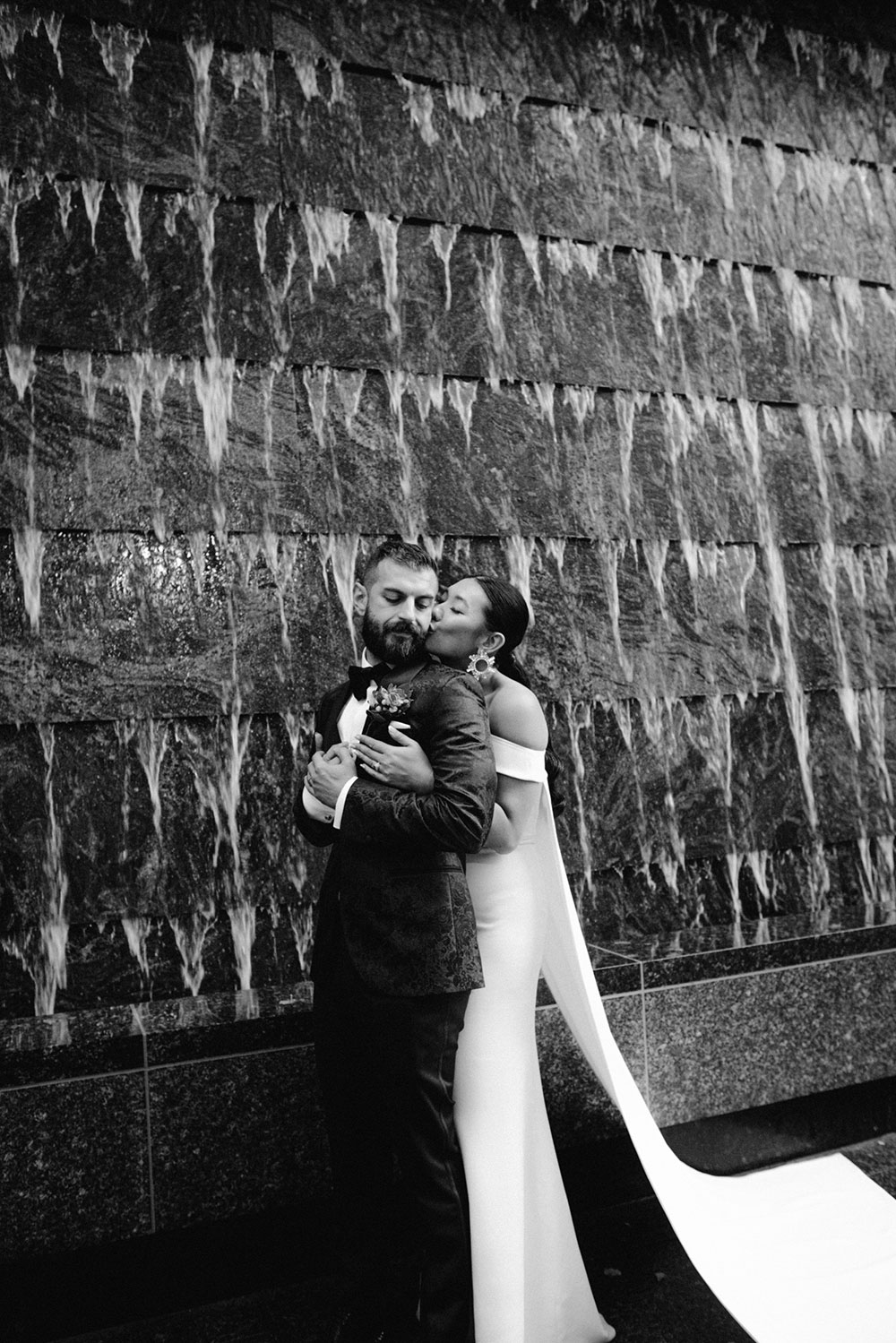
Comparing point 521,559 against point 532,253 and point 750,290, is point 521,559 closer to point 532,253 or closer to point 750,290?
point 532,253

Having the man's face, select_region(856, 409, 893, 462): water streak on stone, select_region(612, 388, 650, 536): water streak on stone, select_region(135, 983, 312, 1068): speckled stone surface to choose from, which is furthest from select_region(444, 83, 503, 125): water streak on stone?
select_region(135, 983, 312, 1068): speckled stone surface

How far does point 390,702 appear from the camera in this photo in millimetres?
2229

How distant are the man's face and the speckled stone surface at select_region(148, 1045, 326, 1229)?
1.24 m

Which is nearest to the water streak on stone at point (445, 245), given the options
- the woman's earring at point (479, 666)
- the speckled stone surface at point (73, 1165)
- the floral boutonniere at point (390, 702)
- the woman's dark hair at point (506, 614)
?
the woman's dark hair at point (506, 614)

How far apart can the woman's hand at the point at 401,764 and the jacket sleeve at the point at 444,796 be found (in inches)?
0.7

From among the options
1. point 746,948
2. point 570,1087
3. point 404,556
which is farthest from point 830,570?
point 404,556

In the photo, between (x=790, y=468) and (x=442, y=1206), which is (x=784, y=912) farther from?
(x=442, y=1206)

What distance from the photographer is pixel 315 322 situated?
4.91 metres

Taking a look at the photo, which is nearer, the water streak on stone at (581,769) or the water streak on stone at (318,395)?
the water streak on stone at (318,395)

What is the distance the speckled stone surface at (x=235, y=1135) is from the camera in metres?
2.72

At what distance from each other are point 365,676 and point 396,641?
0.47 feet

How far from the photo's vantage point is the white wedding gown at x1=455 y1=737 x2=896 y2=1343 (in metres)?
2.28

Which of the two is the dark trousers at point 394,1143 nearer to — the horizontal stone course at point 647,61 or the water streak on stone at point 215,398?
the water streak on stone at point 215,398

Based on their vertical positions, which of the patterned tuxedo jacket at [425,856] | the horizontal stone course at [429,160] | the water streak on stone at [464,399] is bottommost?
the patterned tuxedo jacket at [425,856]
